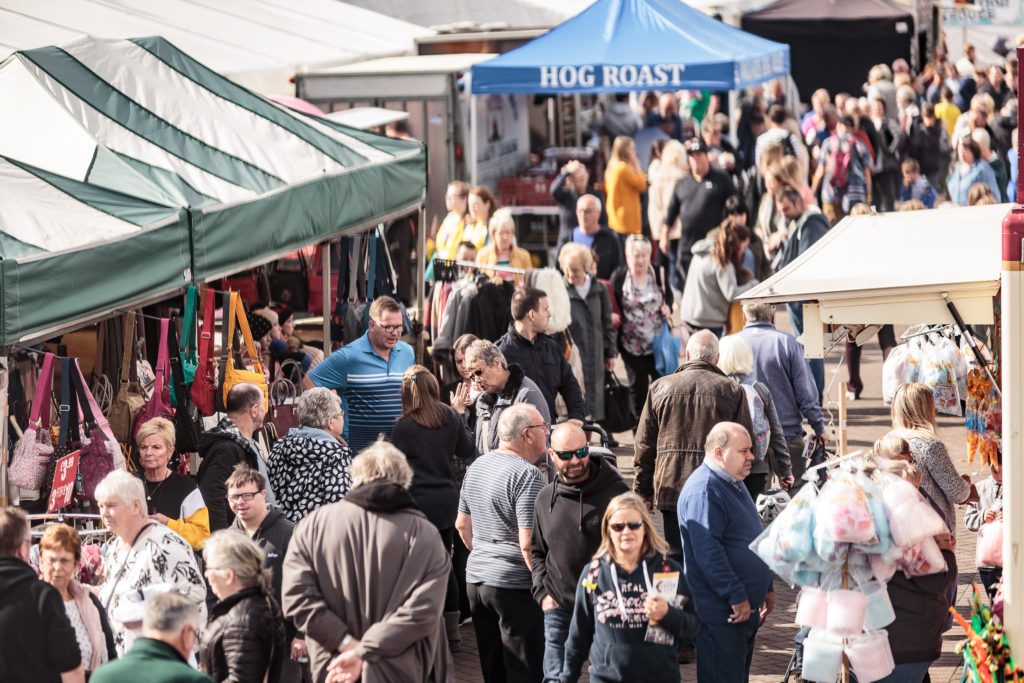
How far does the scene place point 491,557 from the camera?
7.40 m

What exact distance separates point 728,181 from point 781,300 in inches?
343

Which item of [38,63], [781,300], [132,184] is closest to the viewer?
[781,300]

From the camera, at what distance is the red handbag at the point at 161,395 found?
8602 millimetres

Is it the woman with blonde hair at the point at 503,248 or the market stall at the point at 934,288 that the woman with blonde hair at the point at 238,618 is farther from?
the woman with blonde hair at the point at 503,248

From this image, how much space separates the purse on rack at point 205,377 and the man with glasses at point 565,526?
8.77 feet

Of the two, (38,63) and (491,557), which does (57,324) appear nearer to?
(491,557)

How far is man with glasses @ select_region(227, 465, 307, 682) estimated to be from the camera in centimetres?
666

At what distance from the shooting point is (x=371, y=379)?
9.41 metres

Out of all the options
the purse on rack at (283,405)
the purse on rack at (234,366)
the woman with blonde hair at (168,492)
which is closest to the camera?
the woman with blonde hair at (168,492)

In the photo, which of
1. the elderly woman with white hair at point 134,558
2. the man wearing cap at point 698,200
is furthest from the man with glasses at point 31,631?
the man wearing cap at point 698,200

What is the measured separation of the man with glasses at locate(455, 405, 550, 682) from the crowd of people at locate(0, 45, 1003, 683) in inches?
0.4

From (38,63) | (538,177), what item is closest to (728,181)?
(538,177)

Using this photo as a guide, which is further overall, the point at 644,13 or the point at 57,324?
the point at 644,13

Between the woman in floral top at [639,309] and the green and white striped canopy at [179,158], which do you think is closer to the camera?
the green and white striped canopy at [179,158]
